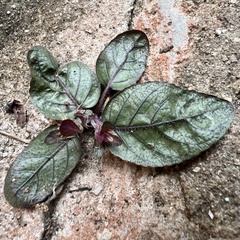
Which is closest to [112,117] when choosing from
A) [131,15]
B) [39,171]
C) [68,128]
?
[68,128]

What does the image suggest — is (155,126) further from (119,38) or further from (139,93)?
(119,38)

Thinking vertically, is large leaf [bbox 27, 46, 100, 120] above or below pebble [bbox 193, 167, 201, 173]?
above

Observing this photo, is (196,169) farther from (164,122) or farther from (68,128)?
(68,128)

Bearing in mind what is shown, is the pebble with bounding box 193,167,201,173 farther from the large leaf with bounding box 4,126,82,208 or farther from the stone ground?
the large leaf with bounding box 4,126,82,208

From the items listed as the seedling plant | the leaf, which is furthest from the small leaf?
the leaf

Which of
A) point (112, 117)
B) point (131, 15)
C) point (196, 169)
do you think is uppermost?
point (131, 15)
